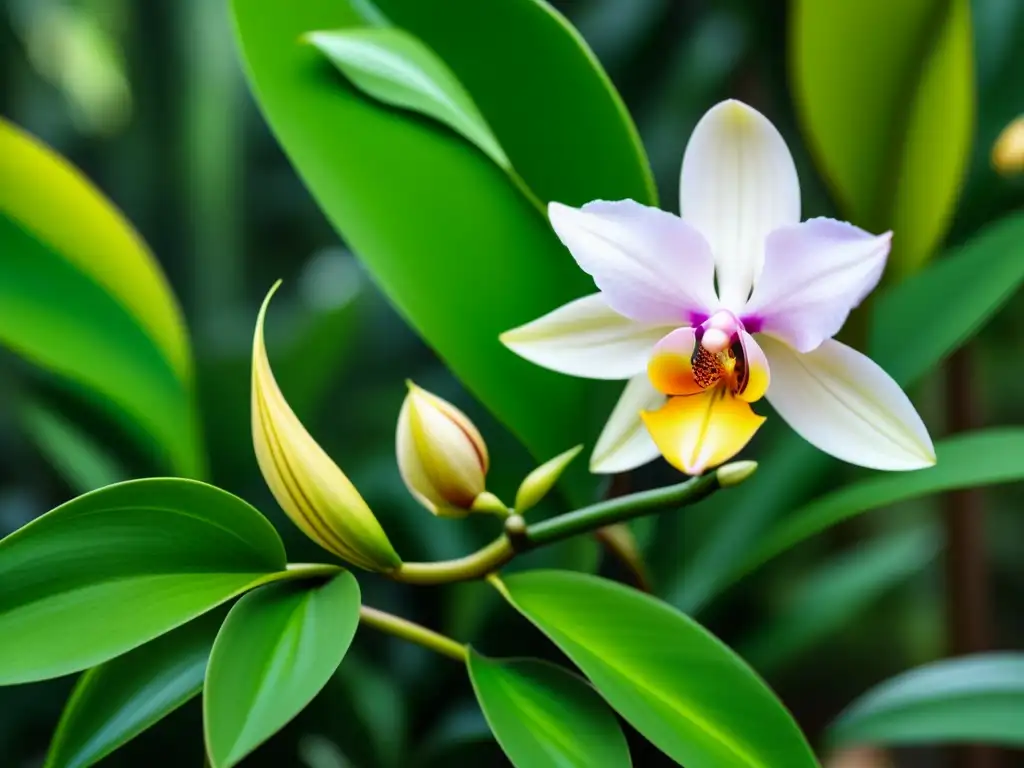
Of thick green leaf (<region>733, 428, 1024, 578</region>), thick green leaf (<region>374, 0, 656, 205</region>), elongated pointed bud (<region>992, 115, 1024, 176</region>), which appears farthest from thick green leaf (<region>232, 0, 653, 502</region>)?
elongated pointed bud (<region>992, 115, 1024, 176</region>)

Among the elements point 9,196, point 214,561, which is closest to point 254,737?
point 214,561

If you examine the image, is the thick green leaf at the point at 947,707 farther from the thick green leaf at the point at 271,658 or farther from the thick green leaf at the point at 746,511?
the thick green leaf at the point at 271,658

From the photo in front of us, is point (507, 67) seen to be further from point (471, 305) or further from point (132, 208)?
point (132, 208)

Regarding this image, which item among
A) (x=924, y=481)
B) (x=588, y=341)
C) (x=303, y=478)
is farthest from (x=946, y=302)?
(x=303, y=478)

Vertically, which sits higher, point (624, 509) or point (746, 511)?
point (624, 509)

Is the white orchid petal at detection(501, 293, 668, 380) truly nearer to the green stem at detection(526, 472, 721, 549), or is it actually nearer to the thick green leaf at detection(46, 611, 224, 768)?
the green stem at detection(526, 472, 721, 549)

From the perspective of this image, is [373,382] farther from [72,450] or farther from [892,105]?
[892,105]

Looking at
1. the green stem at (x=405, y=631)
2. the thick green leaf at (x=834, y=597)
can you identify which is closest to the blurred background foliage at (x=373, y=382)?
the thick green leaf at (x=834, y=597)
